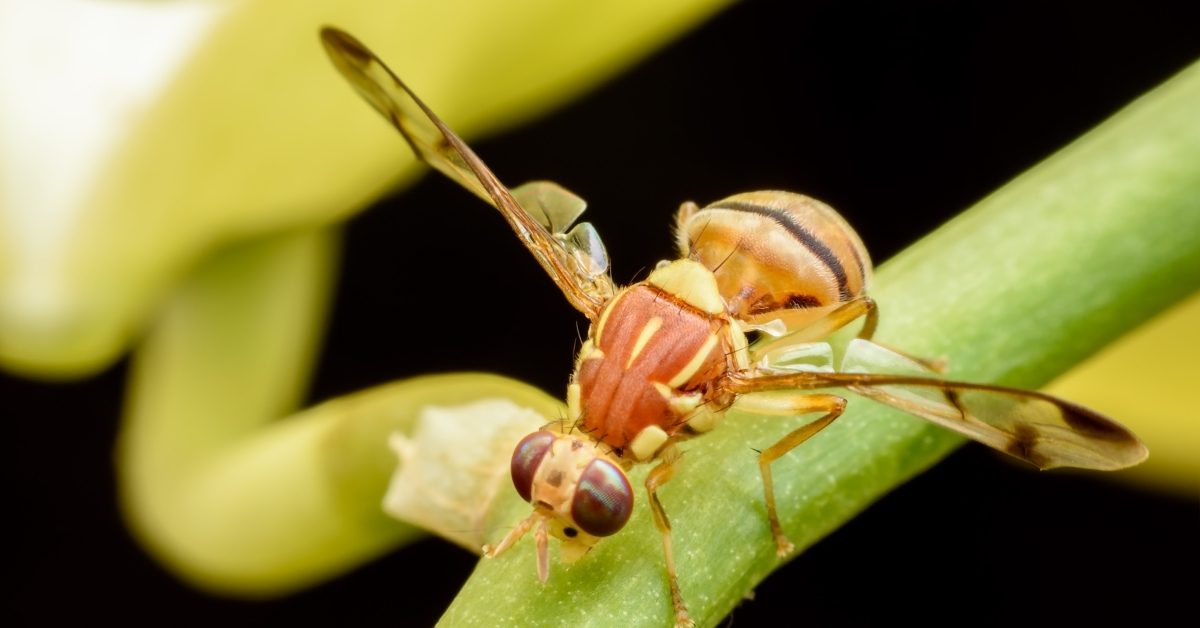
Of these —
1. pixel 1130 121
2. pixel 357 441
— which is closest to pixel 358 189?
pixel 357 441

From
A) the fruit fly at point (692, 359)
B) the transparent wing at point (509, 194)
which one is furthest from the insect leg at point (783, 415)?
the transparent wing at point (509, 194)

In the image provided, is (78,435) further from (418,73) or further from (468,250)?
(418,73)

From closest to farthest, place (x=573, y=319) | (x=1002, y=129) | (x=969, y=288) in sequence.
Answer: (x=969, y=288) → (x=573, y=319) → (x=1002, y=129)

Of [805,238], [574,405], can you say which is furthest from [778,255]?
[574,405]

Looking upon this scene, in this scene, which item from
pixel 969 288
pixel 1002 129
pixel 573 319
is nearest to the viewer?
pixel 969 288

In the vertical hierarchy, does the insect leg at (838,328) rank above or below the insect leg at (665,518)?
below

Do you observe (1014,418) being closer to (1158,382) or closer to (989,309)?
(989,309)

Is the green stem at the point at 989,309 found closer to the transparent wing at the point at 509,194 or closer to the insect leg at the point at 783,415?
the insect leg at the point at 783,415

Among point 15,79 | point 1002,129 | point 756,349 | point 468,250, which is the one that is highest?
point 15,79
